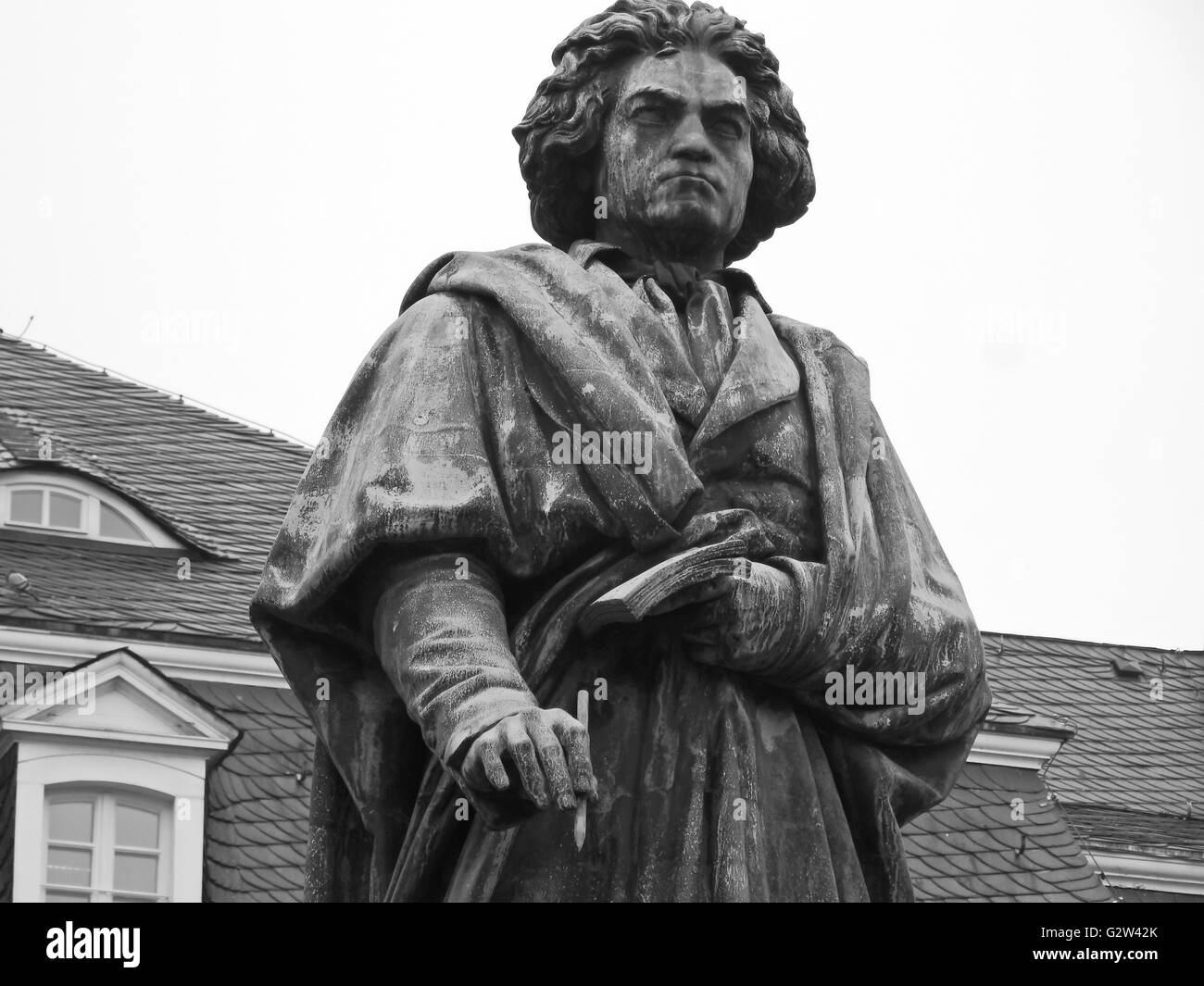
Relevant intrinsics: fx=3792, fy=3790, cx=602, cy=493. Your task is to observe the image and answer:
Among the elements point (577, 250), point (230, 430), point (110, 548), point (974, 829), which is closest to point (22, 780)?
point (110, 548)

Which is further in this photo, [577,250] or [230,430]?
[230,430]

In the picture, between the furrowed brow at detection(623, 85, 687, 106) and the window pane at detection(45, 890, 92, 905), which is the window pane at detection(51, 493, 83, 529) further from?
the furrowed brow at detection(623, 85, 687, 106)

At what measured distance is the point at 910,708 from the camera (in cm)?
920

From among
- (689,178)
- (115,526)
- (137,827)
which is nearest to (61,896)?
(137,827)

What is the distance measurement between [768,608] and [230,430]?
25264mm

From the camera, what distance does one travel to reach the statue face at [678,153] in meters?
9.73

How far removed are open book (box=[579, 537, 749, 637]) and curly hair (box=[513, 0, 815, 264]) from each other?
1.39m

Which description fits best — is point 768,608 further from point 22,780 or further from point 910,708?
point 22,780

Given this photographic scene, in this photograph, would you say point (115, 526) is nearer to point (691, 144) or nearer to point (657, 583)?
point (691, 144)

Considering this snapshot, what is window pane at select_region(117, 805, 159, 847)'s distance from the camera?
24.9 metres

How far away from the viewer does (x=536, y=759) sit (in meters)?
8.32

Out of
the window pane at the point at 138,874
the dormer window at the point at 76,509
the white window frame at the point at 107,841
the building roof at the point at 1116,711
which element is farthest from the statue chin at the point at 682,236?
the building roof at the point at 1116,711

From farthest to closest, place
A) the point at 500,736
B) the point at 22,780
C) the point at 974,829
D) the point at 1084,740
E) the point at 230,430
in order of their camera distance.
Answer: the point at 230,430, the point at 1084,740, the point at 974,829, the point at 22,780, the point at 500,736

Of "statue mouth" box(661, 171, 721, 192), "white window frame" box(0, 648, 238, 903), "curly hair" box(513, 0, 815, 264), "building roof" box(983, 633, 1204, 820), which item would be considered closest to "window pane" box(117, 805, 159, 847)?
"white window frame" box(0, 648, 238, 903)
